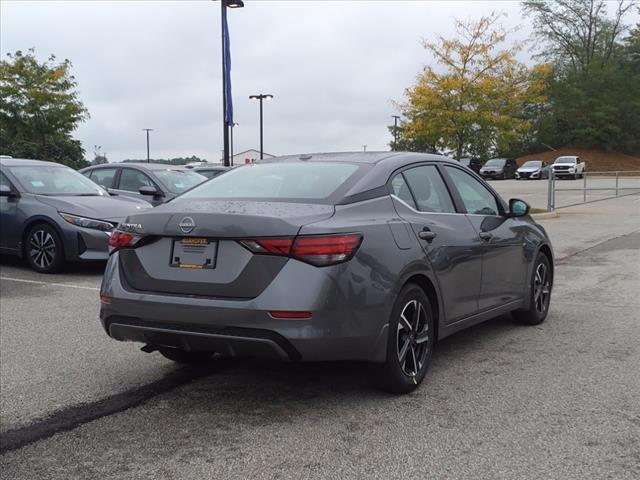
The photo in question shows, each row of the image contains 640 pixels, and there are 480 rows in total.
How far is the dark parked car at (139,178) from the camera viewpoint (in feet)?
42.7

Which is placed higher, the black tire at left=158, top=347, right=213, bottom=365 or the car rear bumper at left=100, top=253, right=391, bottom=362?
the car rear bumper at left=100, top=253, right=391, bottom=362

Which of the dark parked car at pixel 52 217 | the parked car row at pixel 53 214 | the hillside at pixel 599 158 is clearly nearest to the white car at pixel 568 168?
the hillside at pixel 599 158

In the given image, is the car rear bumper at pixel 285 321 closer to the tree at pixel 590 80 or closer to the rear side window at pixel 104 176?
the rear side window at pixel 104 176

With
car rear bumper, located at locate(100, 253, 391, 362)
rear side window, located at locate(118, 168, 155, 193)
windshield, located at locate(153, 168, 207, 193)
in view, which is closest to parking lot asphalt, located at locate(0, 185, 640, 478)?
car rear bumper, located at locate(100, 253, 391, 362)

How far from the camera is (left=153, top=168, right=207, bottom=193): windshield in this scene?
13086 mm

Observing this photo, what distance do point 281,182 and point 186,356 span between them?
147 cm

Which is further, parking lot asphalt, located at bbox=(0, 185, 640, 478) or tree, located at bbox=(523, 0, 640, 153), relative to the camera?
tree, located at bbox=(523, 0, 640, 153)

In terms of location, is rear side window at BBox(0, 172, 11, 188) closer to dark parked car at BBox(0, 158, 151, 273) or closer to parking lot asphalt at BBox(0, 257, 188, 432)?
dark parked car at BBox(0, 158, 151, 273)

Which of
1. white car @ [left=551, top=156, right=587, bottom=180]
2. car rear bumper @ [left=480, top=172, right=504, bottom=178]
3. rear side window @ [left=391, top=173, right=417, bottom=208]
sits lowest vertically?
rear side window @ [left=391, top=173, right=417, bottom=208]

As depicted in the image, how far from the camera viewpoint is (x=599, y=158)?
2623 inches

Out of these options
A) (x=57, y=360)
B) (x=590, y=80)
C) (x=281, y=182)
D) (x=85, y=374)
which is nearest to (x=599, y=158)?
(x=590, y=80)

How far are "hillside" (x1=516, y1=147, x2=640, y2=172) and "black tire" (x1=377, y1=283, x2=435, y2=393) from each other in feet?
207

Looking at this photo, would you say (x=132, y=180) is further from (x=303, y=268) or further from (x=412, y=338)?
(x=303, y=268)

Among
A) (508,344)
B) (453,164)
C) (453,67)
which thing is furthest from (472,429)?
(453,67)
